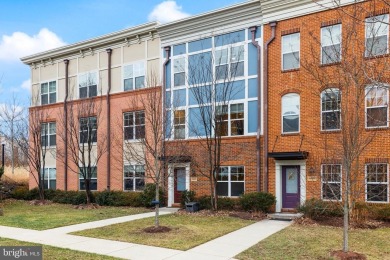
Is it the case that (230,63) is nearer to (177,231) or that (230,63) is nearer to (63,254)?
(177,231)

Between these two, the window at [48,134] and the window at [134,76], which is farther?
the window at [48,134]

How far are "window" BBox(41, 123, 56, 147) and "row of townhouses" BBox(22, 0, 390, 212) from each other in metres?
2.34

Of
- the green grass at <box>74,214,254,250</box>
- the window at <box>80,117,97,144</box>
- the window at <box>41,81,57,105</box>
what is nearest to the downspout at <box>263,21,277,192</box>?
the green grass at <box>74,214,254,250</box>

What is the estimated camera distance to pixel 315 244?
404 inches

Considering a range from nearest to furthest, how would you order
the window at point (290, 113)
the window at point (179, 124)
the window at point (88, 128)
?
1. the window at point (290, 113)
2. the window at point (179, 124)
3. the window at point (88, 128)

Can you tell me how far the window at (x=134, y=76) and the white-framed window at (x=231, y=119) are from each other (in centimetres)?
589

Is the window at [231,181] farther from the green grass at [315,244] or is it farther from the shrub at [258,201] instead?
the green grass at [315,244]

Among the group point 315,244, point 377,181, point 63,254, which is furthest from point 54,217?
point 377,181

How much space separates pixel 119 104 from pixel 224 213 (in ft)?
33.1

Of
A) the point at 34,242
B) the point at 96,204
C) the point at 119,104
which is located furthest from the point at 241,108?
the point at 34,242

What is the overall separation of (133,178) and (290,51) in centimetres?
1140

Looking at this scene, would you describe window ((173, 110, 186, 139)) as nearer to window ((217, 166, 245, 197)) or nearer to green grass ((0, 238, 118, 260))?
window ((217, 166, 245, 197))

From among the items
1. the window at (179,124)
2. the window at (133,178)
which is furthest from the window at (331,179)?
the window at (133,178)

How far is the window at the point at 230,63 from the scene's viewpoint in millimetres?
18203
